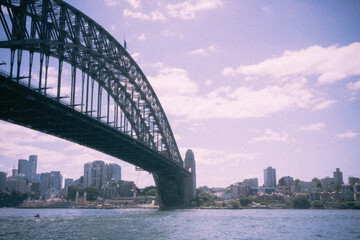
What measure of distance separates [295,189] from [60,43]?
605 ft

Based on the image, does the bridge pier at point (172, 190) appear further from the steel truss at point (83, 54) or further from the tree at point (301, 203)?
the tree at point (301, 203)

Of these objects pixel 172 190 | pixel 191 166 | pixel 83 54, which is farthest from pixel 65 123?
pixel 191 166

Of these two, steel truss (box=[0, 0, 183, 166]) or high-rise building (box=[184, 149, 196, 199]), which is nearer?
steel truss (box=[0, 0, 183, 166])

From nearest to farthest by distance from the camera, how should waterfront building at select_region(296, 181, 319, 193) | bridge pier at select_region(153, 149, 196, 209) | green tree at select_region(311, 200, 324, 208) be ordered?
bridge pier at select_region(153, 149, 196, 209) < green tree at select_region(311, 200, 324, 208) < waterfront building at select_region(296, 181, 319, 193)

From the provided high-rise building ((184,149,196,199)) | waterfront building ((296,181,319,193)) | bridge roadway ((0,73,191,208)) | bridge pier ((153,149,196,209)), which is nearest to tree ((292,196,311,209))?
high-rise building ((184,149,196,199))

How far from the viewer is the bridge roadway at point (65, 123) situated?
32500 mm

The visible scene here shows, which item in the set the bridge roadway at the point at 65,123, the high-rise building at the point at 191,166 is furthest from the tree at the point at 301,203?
the bridge roadway at the point at 65,123

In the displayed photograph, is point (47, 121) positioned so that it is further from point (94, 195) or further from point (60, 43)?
Answer: point (94, 195)

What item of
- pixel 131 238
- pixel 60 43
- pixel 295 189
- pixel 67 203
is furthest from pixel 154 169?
pixel 295 189

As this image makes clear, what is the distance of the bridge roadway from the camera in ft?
107

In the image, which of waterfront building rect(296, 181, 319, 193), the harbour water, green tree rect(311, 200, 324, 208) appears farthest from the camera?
waterfront building rect(296, 181, 319, 193)

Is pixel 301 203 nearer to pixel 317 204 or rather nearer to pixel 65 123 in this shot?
pixel 317 204

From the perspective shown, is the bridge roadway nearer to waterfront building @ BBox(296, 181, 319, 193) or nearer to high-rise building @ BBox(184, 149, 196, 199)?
high-rise building @ BBox(184, 149, 196, 199)

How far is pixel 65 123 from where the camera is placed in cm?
4134
